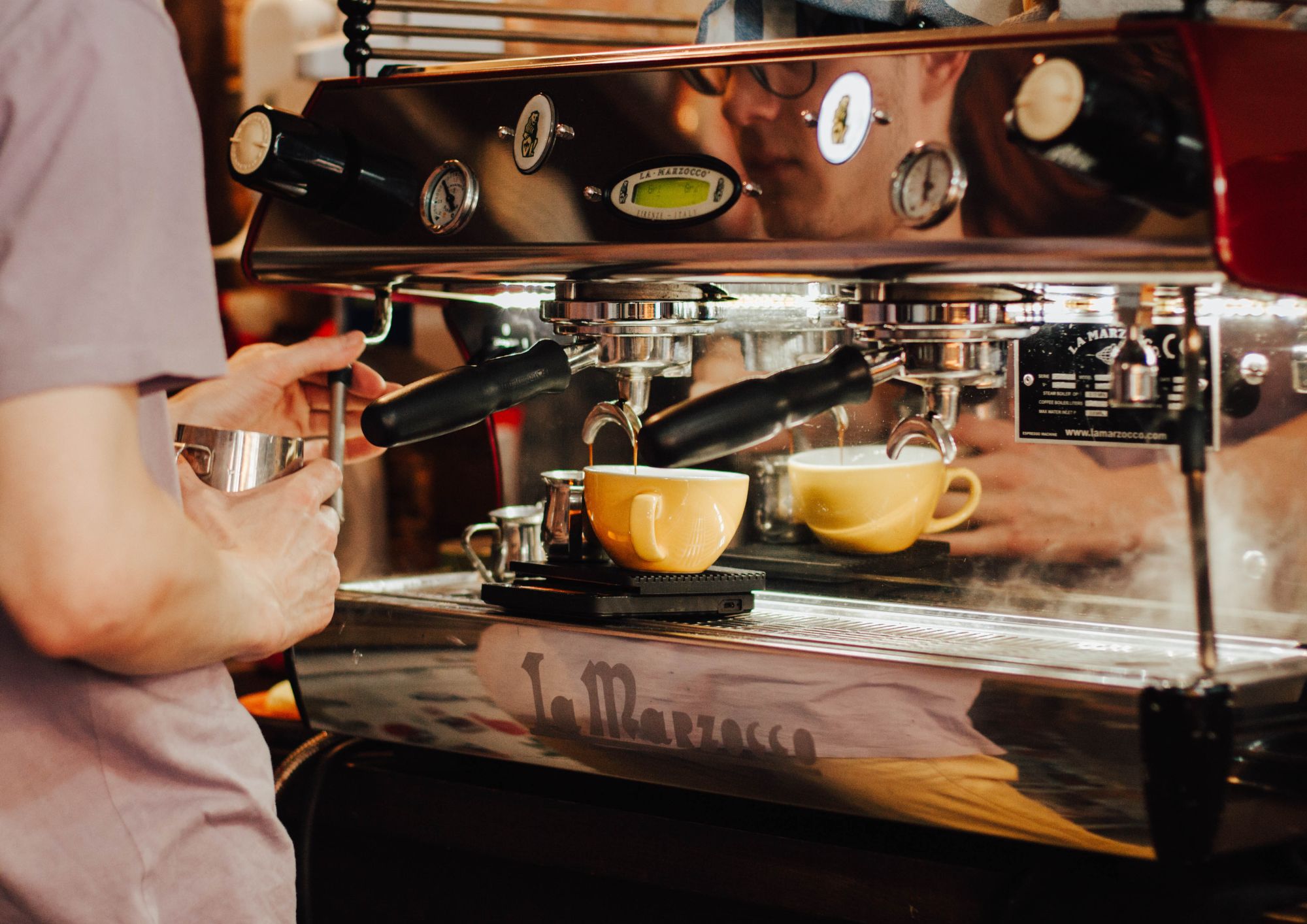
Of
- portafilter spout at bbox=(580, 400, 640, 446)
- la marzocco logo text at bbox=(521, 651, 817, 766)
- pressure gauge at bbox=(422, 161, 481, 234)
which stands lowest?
la marzocco logo text at bbox=(521, 651, 817, 766)

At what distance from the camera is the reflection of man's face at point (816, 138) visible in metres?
0.54

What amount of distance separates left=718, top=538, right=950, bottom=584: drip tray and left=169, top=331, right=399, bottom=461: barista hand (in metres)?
0.27

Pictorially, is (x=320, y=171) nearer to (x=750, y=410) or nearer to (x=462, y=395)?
(x=462, y=395)

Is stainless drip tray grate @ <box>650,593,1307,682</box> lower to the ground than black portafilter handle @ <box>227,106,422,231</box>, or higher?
lower

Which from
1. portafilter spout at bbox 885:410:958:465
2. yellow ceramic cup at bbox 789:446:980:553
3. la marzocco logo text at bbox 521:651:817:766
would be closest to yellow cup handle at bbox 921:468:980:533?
yellow ceramic cup at bbox 789:446:980:553

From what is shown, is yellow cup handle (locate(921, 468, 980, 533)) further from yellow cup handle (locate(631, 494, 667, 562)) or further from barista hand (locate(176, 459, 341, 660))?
barista hand (locate(176, 459, 341, 660))

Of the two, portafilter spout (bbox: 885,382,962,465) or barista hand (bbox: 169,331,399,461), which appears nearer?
portafilter spout (bbox: 885,382,962,465)

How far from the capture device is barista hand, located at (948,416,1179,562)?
2.36 ft

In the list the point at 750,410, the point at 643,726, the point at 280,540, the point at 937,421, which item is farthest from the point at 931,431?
the point at 280,540

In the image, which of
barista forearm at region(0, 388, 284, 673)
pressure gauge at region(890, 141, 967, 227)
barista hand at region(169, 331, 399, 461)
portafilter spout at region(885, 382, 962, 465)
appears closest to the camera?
barista forearm at region(0, 388, 284, 673)

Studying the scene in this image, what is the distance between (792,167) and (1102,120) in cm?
16

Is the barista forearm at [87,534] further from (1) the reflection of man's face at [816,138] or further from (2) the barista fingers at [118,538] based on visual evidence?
(1) the reflection of man's face at [816,138]

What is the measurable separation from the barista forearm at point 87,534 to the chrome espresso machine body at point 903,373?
23 centimetres

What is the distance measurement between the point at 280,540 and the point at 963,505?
1.42ft
